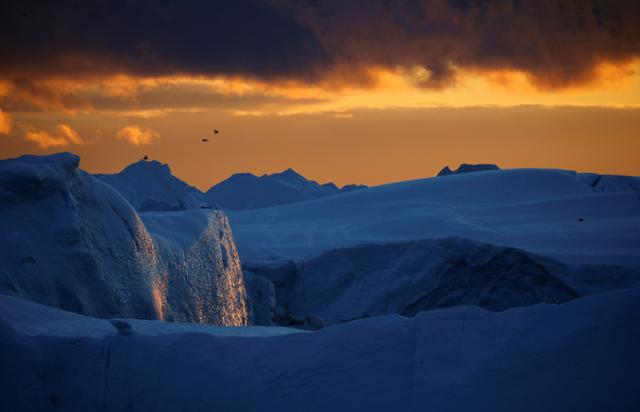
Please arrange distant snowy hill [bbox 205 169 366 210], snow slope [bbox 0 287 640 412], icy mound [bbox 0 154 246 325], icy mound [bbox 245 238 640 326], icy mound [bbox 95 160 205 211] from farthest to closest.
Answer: distant snowy hill [bbox 205 169 366 210]
icy mound [bbox 95 160 205 211]
icy mound [bbox 245 238 640 326]
icy mound [bbox 0 154 246 325]
snow slope [bbox 0 287 640 412]

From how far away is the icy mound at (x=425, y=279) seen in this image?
53.4 ft

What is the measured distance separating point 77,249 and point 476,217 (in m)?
21.8

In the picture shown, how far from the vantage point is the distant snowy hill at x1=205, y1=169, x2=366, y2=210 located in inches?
2344

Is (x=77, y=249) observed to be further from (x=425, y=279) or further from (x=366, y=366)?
(x=425, y=279)

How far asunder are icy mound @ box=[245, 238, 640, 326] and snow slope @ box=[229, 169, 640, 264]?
1.46 metres

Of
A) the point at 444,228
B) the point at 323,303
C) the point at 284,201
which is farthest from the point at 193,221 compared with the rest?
the point at 284,201

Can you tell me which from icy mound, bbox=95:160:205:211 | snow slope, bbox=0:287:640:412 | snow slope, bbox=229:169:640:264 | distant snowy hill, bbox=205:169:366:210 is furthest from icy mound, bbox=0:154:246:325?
distant snowy hill, bbox=205:169:366:210

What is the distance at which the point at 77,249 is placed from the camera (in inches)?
345

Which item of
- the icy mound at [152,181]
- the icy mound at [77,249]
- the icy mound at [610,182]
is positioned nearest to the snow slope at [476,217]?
the icy mound at [610,182]

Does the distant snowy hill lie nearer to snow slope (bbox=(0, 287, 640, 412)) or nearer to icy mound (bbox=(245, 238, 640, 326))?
icy mound (bbox=(245, 238, 640, 326))

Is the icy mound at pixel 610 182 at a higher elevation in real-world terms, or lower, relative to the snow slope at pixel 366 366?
higher

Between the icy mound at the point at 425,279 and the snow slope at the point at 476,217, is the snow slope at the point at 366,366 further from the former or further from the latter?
the snow slope at the point at 476,217

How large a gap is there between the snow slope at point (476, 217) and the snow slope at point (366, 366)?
39.5ft

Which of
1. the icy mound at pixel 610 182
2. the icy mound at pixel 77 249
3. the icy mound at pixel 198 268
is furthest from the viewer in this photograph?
the icy mound at pixel 610 182
